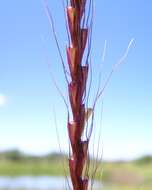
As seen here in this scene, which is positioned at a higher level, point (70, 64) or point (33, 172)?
point (70, 64)

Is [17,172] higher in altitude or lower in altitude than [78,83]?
lower

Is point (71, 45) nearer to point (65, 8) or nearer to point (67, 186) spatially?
point (65, 8)

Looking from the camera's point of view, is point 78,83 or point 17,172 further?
point 17,172

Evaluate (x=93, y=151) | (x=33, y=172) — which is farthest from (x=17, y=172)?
(x=93, y=151)

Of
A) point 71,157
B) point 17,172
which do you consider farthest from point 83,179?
point 17,172

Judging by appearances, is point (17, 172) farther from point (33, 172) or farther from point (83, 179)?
point (83, 179)

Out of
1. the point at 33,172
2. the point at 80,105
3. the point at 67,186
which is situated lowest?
the point at 33,172

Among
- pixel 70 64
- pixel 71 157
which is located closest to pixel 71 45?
pixel 70 64

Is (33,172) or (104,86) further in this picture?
(33,172)
